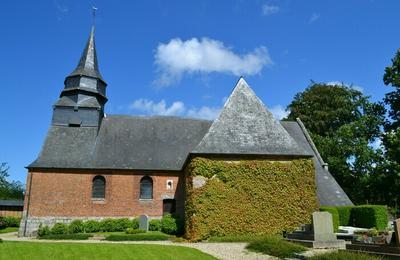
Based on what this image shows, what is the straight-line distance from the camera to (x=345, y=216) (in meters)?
22.1

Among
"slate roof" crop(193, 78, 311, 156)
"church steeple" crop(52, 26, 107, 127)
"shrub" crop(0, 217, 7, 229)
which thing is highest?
"church steeple" crop(52, 26, 107, 127)

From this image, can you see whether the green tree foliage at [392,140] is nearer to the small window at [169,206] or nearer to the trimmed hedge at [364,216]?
the trimmed hedge at [364,216]

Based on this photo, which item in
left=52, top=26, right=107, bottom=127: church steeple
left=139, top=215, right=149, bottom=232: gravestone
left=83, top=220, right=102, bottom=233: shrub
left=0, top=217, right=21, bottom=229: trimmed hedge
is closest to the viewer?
left=139, top=215, right=149, bottom=232: gravestone

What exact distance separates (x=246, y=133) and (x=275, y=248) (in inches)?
374

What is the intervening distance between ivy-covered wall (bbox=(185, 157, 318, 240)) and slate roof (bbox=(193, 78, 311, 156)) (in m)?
0.70

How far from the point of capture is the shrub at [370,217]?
20.9 meters

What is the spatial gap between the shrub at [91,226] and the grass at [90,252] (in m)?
9.78

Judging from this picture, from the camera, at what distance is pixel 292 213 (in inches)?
811

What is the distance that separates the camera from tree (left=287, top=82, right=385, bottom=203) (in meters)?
33.3

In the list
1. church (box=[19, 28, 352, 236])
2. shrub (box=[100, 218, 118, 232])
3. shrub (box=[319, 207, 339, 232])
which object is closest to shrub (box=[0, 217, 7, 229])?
church (box=[19, 28, 352, 236])

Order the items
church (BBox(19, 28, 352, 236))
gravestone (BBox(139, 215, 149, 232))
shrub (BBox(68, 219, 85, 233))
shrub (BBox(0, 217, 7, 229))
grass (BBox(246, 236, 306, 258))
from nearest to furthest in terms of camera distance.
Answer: grass (BBox(246, 236, 306, 258)) < church (BBox(19, 28, 352, 236)) < gravestone (BBox(139, 215, 149, 232)) < shrub (BBox(68, 219, 85, 233)) < shrub (BBox(0, 217, 7, 229))

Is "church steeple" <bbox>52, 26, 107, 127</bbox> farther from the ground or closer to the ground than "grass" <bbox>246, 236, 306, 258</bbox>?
farther from the ground

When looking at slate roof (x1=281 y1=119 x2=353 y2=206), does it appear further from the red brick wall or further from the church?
the red brick wall

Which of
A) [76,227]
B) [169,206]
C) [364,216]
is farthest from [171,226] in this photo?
[364,216]
